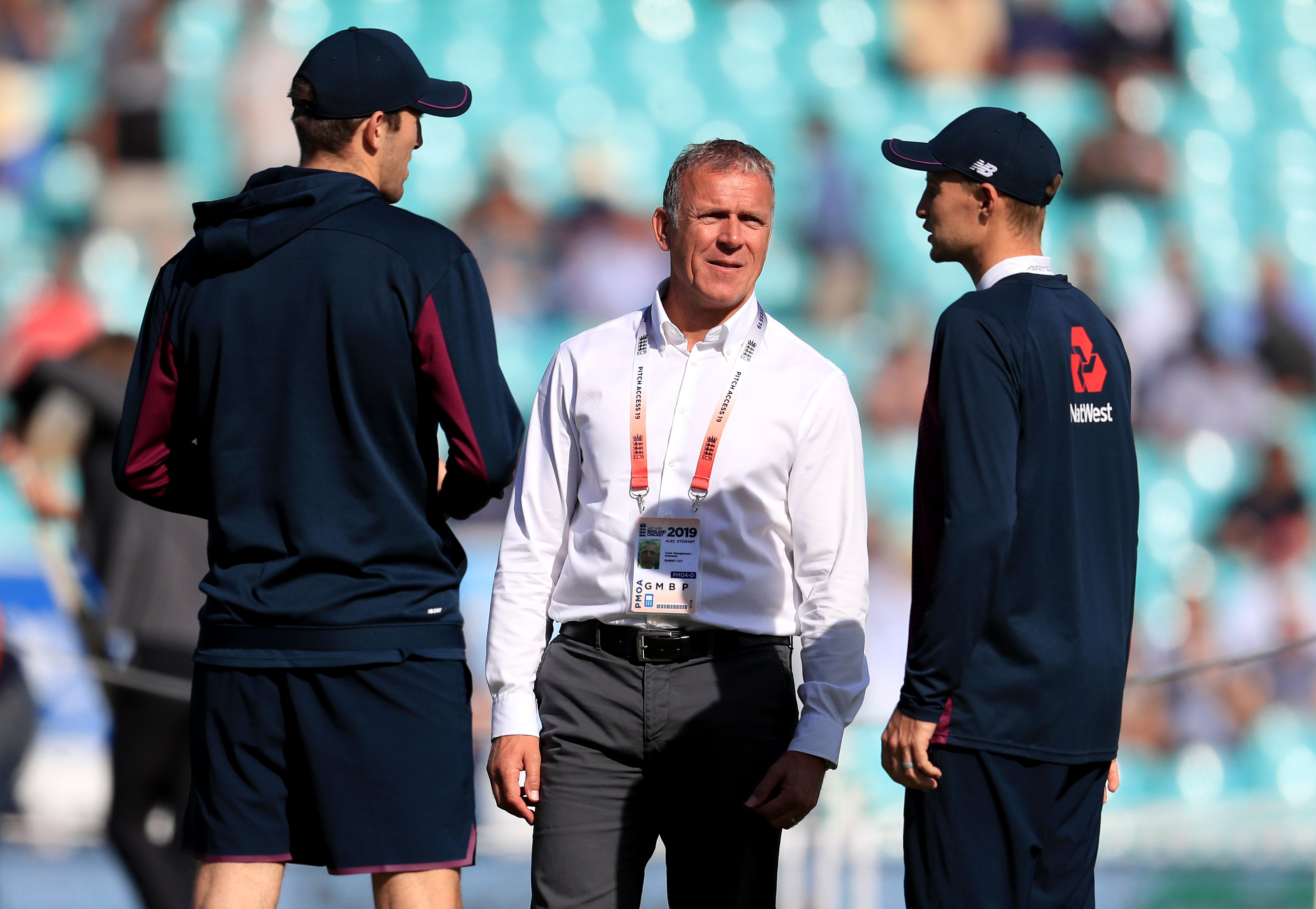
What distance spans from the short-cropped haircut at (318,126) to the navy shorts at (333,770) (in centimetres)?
73

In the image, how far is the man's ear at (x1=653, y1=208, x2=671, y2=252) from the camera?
2158 mm

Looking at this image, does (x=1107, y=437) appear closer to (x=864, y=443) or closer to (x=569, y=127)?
(x=864, y=443)

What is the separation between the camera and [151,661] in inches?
158

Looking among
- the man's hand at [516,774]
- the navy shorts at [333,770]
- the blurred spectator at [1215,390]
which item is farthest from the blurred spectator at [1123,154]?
the navy shorts at [333,770]

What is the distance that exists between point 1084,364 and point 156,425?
1340 millimetres

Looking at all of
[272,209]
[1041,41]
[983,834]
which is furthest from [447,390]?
[1041,41]

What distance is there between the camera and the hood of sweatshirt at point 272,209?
1903 millimetres

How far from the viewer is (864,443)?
4.62 metres

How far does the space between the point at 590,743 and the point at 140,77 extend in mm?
3405

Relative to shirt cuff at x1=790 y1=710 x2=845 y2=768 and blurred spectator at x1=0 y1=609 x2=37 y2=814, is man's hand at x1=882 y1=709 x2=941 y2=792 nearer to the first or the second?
shirt cuff at x1=790 y1=710 x2=845 y2=768

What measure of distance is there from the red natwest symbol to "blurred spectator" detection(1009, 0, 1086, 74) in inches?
118

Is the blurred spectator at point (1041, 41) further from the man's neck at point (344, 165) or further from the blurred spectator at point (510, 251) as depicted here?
the man's neck at point (344, 165)

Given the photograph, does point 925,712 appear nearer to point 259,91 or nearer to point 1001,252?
point 1001,252

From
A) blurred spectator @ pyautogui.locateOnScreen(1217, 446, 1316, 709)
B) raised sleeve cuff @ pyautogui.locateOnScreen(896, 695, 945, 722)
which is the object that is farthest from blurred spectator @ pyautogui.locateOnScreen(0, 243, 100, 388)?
blurred spectator @ pyautogui.locateOnScreen(1217, 446, 1316, 709)
